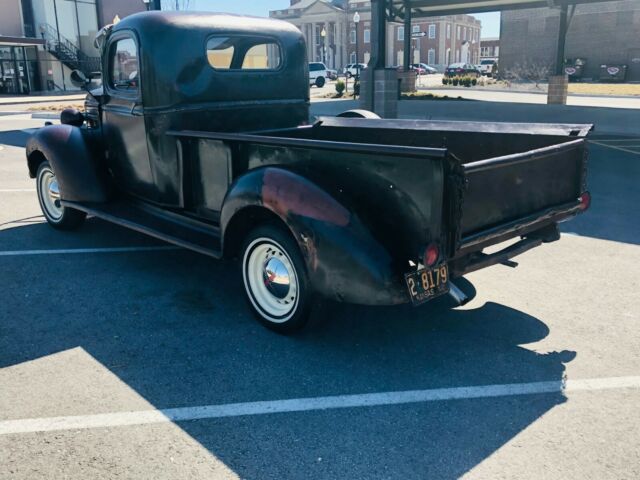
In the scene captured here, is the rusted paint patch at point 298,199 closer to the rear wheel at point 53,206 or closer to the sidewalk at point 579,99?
the rear wheel at point 53,206

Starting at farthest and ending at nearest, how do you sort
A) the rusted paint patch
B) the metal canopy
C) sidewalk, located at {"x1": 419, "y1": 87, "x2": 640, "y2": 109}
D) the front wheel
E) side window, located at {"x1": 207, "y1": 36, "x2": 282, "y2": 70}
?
sidewalk, located at {"x1": 419, "y1": 87, "x2": 640, "y2": 109} < the metal canopy < side window, located at {"x1": 207, "y1": 36, "x2": 282, "y2": 70} < the front wheel < the rusted paint patch

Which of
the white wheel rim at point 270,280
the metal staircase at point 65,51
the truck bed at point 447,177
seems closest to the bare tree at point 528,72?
the metal staircase at point 65,51

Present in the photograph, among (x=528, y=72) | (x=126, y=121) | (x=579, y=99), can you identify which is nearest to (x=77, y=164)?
(x=126, y=121)

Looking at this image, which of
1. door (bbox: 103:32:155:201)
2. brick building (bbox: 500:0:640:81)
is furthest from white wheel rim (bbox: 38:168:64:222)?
brick building (bbox: 500:0:640:81)

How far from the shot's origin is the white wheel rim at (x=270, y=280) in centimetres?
388

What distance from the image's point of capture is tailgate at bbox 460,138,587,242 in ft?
11.6

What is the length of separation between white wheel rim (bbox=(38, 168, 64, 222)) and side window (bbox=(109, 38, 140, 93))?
4.69 feet

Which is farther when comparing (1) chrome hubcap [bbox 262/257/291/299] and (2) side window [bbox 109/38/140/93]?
(2) side window [bbox 109/38/140/93]

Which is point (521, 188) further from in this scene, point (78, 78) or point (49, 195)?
point (49, 195)

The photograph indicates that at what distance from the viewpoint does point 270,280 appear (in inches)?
158

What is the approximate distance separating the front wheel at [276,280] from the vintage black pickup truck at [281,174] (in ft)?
0.04

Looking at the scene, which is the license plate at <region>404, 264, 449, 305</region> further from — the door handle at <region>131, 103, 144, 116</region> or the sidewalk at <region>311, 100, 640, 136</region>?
the sidewalk at <region>311, 100, 640, 136</region>

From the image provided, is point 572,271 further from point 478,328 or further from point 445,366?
point 445,366

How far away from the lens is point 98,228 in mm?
6672
